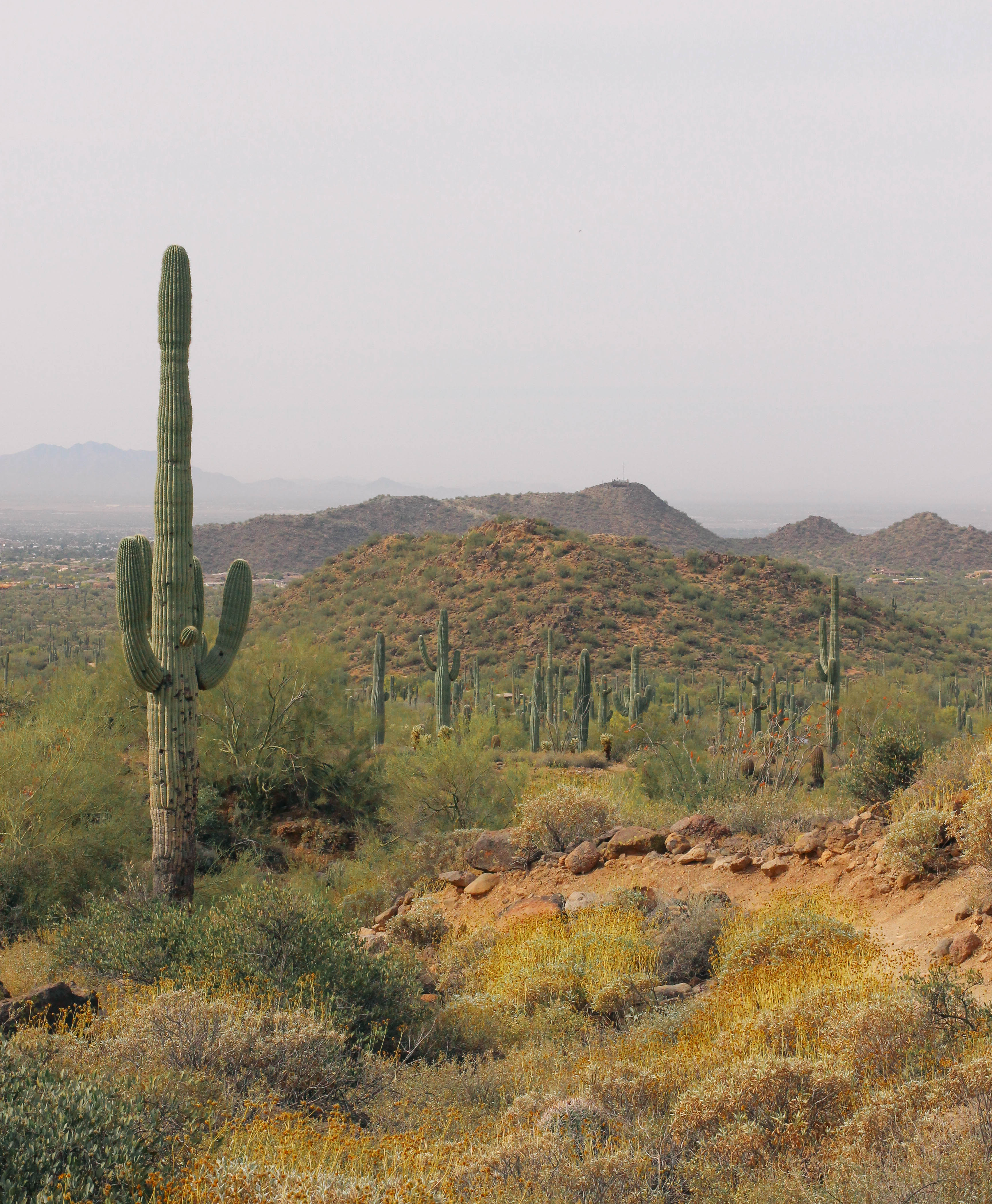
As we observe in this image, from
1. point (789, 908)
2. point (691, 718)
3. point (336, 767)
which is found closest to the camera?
point (789, 908)

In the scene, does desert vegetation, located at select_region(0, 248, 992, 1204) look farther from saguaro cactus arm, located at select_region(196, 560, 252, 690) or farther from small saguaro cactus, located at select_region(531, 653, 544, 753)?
small saguaro cactus, located at select_region(531, 653, 544, 753)

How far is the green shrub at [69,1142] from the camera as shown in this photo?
146 inches

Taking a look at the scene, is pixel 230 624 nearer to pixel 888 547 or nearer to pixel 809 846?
pixel 809 846

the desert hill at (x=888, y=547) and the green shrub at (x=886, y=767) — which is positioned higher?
the desert hill at (x=888, y=547)

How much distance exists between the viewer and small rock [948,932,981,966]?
6.88 meters

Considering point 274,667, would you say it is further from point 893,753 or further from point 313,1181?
point 313,1181

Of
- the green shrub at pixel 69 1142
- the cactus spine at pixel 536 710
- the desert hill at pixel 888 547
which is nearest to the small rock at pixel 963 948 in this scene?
the green shrub at pixel 69 1142

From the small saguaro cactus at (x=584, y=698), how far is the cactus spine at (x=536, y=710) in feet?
3.30

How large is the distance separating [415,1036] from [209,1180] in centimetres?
315

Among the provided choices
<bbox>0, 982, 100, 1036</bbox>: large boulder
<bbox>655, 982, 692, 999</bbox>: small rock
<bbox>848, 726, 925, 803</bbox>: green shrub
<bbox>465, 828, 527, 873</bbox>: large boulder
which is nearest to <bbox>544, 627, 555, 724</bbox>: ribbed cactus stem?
<bbox>465, 828, 527, 873</bbox>: large boulder

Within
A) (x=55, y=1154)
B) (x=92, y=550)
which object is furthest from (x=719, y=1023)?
(x=92, y=550)

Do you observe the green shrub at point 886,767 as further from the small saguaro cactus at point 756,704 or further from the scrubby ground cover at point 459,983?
the small saguaro cactus at point 756,704

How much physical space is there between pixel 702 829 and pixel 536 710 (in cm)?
1216

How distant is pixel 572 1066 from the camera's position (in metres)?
5.88
